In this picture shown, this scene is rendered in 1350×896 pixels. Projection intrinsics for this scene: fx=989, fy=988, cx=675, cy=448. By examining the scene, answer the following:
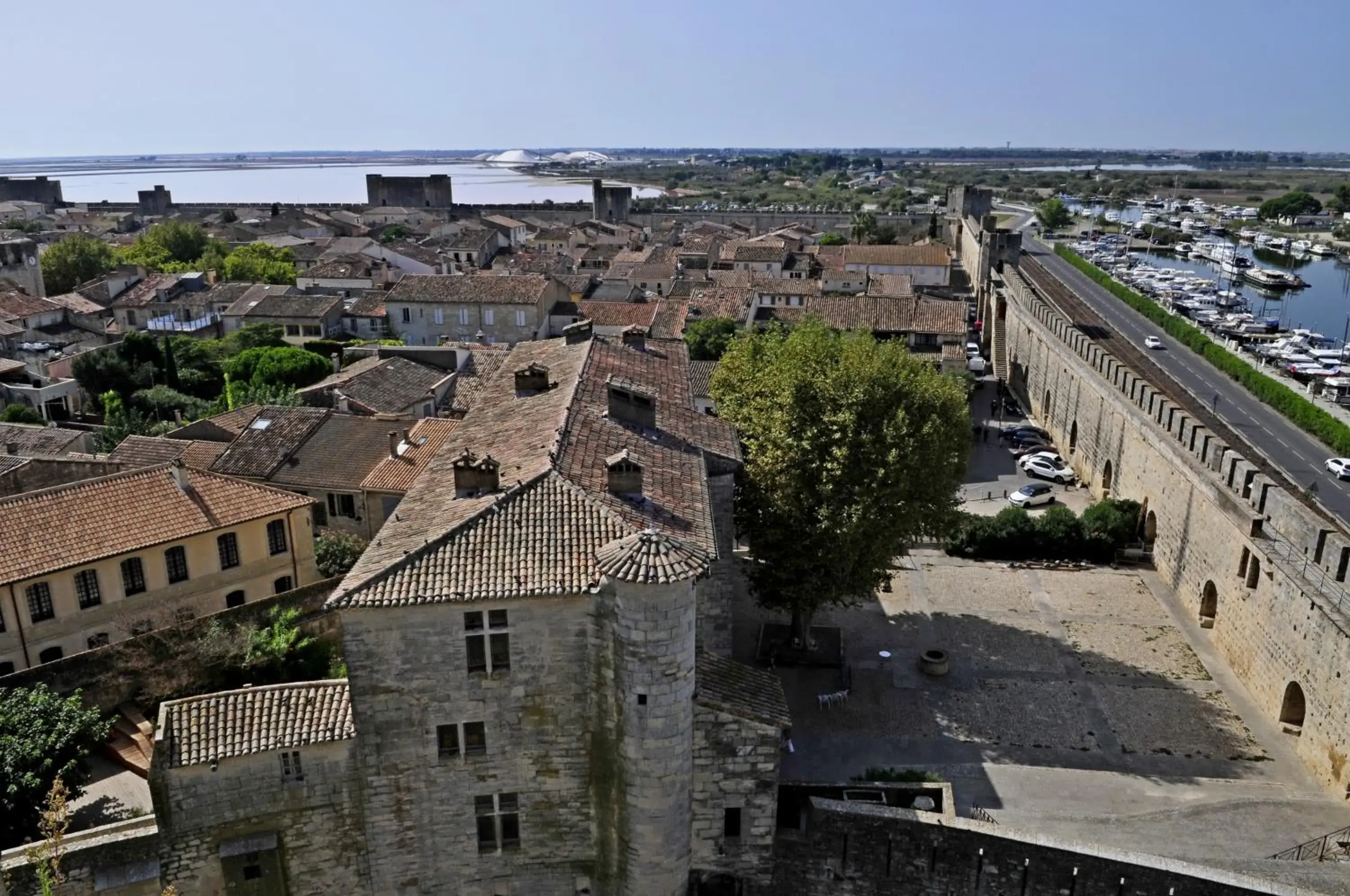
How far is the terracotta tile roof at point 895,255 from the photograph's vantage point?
3268 inches

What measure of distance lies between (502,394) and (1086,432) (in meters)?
29.1

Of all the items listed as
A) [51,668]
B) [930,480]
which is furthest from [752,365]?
[51,668]

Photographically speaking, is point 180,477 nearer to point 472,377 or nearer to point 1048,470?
point 472,377

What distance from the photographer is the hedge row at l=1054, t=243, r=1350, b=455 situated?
39.1m

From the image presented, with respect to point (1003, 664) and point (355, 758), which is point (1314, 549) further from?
point (355, 758)

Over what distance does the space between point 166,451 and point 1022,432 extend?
1555 inches

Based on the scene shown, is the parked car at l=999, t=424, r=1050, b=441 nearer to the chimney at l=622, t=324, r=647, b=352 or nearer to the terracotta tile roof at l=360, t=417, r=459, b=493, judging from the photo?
the chimney at l=622, t=324, r=647, b=352

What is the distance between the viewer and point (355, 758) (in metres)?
17.3

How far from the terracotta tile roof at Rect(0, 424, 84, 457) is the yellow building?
43.6ft

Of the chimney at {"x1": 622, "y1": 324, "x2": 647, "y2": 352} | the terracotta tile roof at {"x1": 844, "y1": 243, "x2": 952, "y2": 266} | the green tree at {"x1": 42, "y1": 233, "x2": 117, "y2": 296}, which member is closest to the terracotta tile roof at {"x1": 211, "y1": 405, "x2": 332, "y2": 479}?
the chimney at {"x1": 622, "y1": 324, "x2": 647, "y2": 352}

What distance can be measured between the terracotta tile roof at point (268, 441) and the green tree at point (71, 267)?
62.8m

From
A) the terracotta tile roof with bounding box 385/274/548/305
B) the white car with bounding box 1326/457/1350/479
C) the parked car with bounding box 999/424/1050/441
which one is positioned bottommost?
the parked car with bounding box 999/424/1050/441

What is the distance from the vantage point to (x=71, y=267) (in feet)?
281

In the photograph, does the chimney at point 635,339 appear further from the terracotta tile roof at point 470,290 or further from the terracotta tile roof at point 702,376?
the terracotta tile roof at point 470,290
